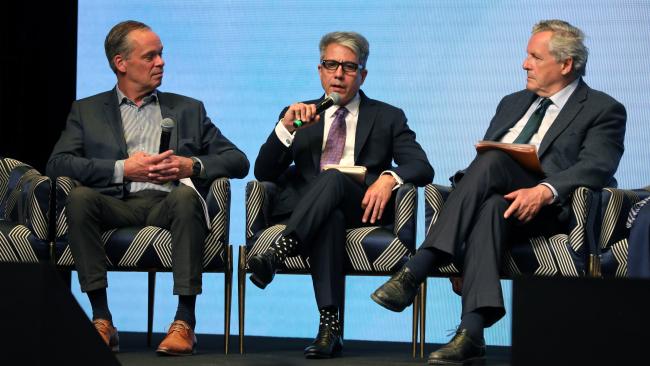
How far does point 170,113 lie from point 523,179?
144cm

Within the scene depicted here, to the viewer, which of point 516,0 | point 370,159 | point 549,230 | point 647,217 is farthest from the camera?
point 516,0

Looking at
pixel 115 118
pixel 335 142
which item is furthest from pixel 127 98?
pixel 335 142

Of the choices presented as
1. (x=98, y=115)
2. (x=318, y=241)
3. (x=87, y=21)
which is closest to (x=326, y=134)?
(x=318, y=241)

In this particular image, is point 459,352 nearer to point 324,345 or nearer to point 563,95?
point 324,345

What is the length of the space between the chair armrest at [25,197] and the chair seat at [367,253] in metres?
0.77

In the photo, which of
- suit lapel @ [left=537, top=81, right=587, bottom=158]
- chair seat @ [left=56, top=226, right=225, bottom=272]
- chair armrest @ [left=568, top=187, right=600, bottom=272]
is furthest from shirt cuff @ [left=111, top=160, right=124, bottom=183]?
chair armrest @ [left=568, top=187, right=600, bottom=272]

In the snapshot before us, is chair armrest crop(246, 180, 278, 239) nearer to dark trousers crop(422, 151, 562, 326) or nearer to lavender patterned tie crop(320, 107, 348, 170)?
lavender patterned tie crop(320, 107, 348, 170)

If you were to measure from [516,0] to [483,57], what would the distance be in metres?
0.29

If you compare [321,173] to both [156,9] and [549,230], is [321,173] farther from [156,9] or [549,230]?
[156,9]

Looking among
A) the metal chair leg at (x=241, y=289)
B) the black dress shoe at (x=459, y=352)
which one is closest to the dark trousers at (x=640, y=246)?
the black dress shoe at (x=459, y=352)

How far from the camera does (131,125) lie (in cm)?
436

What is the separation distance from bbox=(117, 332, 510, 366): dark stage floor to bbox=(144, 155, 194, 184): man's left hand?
2.11ft

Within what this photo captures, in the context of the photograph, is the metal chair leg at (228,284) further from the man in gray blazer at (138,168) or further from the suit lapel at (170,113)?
the suit lapel at (170,113)

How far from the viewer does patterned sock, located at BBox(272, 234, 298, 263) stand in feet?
12.5
